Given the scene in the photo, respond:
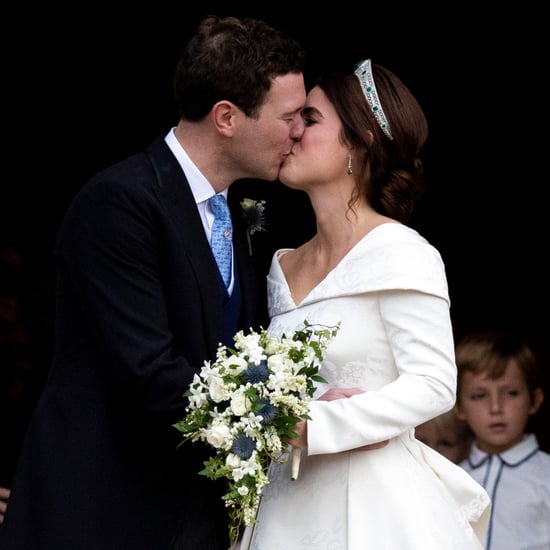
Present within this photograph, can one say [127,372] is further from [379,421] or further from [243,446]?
[379,421]

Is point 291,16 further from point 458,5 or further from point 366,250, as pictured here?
point 366,250

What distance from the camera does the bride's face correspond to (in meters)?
3.85

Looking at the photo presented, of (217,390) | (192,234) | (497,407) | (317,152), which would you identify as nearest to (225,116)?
(317,152)

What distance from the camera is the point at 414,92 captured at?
6566 millimetres

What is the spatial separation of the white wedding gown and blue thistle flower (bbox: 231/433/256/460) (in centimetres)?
28

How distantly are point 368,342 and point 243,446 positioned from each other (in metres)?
0.59

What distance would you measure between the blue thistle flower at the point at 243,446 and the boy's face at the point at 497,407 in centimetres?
237

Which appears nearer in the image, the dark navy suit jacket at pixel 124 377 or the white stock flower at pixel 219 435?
the white stock flower at pixel 219 435

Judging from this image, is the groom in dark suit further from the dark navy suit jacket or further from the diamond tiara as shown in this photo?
the diamond tiara

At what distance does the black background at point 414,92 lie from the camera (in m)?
6.31

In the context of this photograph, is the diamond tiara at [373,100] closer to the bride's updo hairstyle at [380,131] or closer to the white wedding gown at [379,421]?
the bride's updo hairstyle at [380,131]

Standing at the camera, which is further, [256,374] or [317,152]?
[317,152]

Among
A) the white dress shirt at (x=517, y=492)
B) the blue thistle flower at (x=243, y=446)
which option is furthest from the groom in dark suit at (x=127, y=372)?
the white dress shirt at (x=517, y=492)

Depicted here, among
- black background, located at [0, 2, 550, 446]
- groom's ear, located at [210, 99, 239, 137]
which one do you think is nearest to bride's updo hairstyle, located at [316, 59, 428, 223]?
groom's ear, located at [210, 99, 239, 137]
